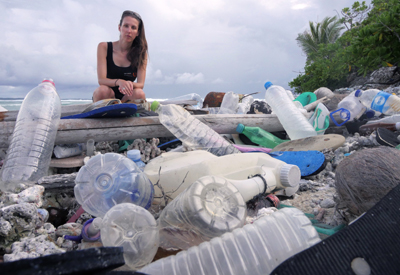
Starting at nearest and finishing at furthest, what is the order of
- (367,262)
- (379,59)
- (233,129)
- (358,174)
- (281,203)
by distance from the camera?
(367,262) → (358,174) → (281,203) → (233,129) → (379,59)

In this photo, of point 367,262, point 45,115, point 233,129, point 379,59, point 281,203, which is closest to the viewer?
point 367,262

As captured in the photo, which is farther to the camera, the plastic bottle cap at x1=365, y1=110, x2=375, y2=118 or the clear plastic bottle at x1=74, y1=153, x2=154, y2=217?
the plastic bottle cap at x1=365, y1=110, x2=375, y2=118

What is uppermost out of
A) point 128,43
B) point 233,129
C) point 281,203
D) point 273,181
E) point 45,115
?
point 128,43

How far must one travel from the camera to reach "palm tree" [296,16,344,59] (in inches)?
897

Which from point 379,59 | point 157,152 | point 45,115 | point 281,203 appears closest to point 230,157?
point 281,203

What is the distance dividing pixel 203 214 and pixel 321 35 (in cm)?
2622

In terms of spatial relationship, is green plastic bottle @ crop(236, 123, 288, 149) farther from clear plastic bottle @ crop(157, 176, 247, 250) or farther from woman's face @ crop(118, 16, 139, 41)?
clear plastic bottle @ crop(157, 176, 247, 250)

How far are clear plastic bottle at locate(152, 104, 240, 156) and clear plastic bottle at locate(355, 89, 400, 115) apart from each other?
220 cm

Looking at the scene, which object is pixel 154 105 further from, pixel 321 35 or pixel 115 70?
pixel 321 35

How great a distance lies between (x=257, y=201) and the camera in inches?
63.2

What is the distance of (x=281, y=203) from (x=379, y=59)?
7.99 metres

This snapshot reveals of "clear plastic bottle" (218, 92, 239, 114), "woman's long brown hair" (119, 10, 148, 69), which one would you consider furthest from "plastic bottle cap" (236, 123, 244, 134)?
"woman's long brown hair" (119, 10, 148, 69)

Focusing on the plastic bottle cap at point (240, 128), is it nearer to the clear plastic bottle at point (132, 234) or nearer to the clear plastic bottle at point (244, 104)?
the clear plastic bottle at point (244, 104)

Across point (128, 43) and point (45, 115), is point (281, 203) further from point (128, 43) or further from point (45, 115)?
point (128, 43)
